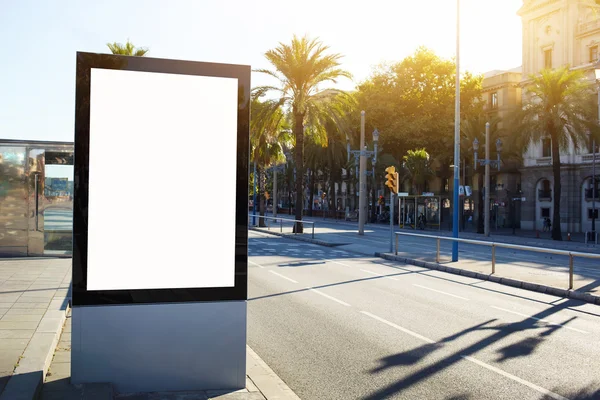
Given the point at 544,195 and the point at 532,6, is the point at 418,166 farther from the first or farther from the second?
the point at 532,6

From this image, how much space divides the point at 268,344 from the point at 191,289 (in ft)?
9.66

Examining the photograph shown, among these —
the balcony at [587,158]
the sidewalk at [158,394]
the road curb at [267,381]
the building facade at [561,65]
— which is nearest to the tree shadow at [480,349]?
the road curb at [267,381]

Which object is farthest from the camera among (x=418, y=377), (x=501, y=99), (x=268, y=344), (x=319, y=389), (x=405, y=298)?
(x=501, y=99)

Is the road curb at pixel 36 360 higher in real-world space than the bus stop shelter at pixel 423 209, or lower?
lower

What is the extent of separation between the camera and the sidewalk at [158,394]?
5.09 m

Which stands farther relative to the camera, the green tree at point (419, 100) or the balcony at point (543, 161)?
the green tree at point (419, 100)

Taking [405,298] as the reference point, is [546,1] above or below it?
above

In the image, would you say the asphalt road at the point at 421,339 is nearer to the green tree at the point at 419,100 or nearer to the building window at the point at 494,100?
the green tree at the point at 419,100

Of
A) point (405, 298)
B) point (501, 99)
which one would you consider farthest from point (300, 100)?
point (501, 99)

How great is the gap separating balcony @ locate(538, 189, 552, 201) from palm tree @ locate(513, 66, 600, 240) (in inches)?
569

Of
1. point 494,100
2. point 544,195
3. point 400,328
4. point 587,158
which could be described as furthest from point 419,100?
point 400,328

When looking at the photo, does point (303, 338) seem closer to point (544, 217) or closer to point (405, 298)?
point (405, 298)

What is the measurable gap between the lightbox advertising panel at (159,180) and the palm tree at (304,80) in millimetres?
28625

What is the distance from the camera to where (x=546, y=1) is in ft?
172
